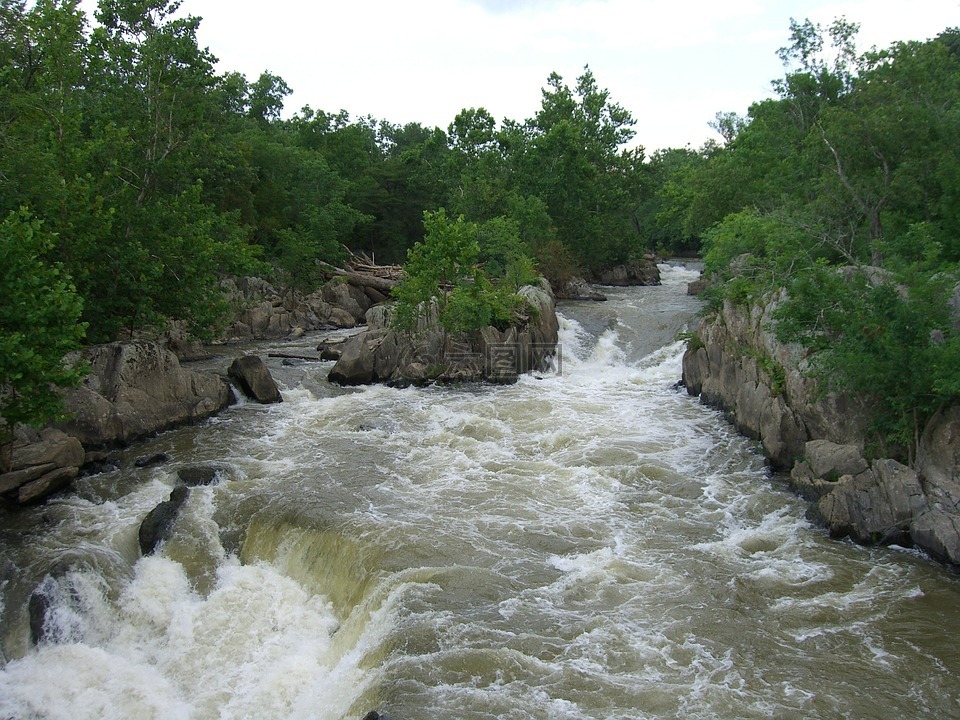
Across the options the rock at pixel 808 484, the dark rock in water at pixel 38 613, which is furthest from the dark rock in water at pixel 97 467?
the rock at pixel 808 484

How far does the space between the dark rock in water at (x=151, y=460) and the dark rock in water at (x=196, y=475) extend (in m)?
1.37

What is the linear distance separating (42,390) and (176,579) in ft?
15.1

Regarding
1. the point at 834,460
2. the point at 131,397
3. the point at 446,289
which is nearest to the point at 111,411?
the point at 131,397

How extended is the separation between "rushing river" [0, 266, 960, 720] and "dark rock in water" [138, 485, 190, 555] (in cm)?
23

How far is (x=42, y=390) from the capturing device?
13359mm

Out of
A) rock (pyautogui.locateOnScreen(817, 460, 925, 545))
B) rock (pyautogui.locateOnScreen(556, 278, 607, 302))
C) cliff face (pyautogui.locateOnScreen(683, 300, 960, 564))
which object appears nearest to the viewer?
cliff face (pyautogui.locateOnScreen(683, 300, 960, 564))

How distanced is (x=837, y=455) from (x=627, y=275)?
3302cm

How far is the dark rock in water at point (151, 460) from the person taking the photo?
51.9 feet

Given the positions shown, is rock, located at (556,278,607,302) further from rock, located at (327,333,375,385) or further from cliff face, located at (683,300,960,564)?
cliff face, located at (683,300,960,564)

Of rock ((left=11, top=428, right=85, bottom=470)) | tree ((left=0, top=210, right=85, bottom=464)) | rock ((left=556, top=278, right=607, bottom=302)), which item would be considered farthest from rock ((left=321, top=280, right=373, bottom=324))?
tree ((left=0, top=210, right=85, bottom=464))

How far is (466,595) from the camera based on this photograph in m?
11.0

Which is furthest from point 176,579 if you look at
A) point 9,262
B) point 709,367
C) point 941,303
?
point 709,367

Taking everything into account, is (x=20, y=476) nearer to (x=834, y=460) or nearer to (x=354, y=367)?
(x=354, y=367)

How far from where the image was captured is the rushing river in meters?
9.16
